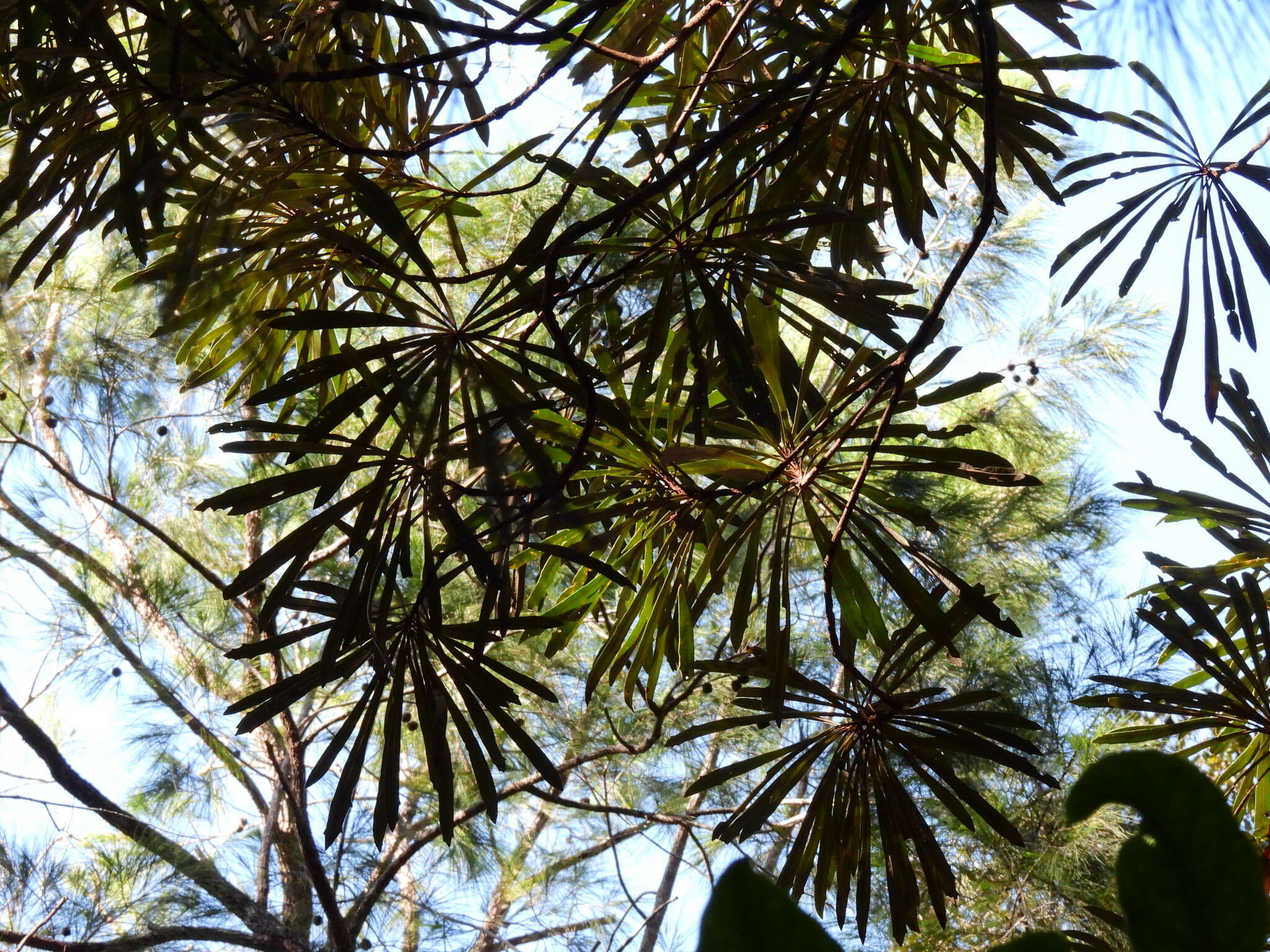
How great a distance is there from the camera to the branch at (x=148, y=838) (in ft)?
6.50

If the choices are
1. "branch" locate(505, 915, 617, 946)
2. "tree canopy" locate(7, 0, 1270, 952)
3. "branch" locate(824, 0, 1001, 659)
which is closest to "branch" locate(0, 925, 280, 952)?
"branch" locate(505, 915, 617, 946)

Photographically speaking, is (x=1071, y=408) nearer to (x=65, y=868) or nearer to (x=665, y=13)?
(x=665, y=13)

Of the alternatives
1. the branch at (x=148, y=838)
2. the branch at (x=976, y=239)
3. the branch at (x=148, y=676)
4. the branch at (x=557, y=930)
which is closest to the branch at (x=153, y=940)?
the branch at (x=148, y=838)

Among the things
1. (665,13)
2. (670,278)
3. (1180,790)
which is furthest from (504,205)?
(1180,790)

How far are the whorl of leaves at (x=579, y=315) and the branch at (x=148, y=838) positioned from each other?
1183 millimetres

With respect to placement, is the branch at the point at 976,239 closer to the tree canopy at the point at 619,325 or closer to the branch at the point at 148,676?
the tree canopy at the point at 619,325

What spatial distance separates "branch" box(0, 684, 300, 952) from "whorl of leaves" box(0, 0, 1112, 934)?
46.6 inches

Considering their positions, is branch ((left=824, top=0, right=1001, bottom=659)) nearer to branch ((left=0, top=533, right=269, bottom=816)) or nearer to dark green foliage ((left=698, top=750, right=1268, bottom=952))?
dark green foliage ((left=698, top=750, right=1268, bottom=952))

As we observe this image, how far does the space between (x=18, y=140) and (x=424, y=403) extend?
476 mm

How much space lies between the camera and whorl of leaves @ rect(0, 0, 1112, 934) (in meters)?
0.91

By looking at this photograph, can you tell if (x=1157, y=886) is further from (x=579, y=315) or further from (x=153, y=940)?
(x=153, y=940)

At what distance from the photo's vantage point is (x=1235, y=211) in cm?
112

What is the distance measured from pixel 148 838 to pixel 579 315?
188 centimetres

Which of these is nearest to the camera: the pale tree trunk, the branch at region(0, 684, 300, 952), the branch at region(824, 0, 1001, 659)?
the branch at region(824, 0, 1001, 659)
